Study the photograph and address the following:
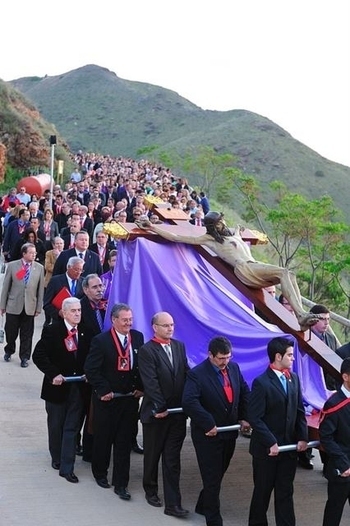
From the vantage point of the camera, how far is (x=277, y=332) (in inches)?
284

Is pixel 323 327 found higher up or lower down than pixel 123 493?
higher up

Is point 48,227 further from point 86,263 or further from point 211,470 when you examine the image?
point 211,470

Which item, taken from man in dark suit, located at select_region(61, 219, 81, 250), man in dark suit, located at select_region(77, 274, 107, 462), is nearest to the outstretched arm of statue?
man in dark suit, located at select_region(77, 274, 107, 462)

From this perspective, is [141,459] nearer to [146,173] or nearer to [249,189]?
[146,173]

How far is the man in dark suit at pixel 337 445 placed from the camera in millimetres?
6180

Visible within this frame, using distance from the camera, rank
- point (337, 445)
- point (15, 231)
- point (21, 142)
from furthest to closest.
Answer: point (21, 142) < point (15, 231) < point (337, 445)

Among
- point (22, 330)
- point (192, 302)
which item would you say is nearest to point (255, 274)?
point (192, 302)

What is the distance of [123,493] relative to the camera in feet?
23.3

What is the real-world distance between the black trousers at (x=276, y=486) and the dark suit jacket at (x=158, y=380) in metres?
0.96

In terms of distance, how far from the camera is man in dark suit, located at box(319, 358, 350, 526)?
6.18m

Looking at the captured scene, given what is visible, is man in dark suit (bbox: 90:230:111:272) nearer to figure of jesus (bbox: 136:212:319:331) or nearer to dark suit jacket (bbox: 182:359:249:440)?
figure of jesus (bbox: 136:212:319:331)

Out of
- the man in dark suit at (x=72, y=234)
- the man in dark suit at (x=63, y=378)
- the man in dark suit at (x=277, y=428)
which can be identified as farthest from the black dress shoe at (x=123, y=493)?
the man in dark suit at (x=72, y=234)

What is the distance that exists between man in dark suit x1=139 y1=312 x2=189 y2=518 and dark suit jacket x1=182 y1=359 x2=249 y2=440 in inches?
A: 12.9

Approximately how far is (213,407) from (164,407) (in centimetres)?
50
